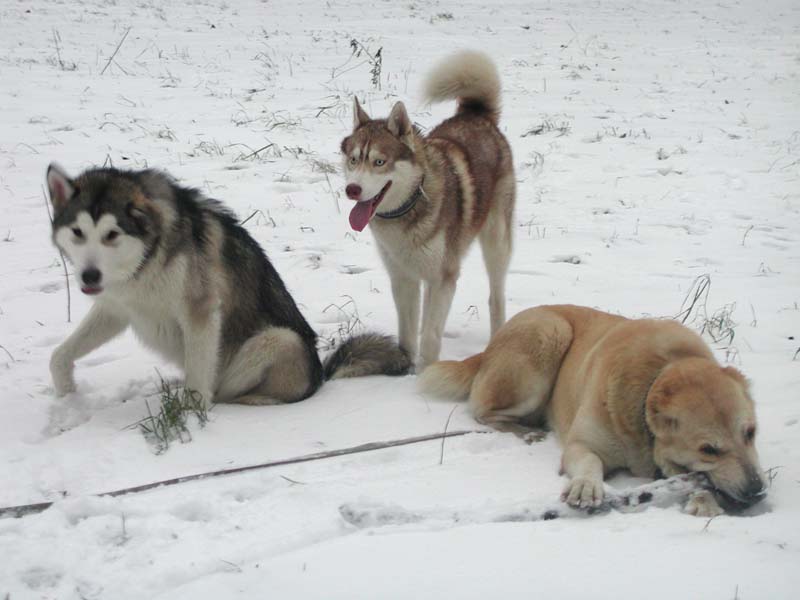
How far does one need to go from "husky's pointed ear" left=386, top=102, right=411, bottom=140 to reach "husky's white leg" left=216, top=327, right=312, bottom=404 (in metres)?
1.52

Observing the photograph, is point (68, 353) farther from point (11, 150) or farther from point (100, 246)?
point (11, 150)

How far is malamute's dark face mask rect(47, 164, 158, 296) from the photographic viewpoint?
3.79 m

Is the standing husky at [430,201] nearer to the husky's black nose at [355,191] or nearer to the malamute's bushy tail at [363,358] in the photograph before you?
the husky's black nose at [355,191]

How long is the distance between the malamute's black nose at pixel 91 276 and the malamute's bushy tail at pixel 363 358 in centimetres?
159

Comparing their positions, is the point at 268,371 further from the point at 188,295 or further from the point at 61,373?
the point at 61,373

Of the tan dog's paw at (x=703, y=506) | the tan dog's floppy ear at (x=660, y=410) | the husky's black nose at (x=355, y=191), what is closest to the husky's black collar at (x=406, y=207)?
the husky's black nose at (x=355, y=191)

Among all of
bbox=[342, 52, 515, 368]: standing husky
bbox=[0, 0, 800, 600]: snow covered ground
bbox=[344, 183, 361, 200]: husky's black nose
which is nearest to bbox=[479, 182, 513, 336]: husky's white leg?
bbox=[342, 52, 515, 368]: standing husky

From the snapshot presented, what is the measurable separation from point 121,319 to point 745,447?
325cm

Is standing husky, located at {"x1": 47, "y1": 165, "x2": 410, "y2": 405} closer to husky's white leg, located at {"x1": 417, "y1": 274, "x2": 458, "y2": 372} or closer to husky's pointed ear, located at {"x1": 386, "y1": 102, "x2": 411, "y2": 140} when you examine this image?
husky's white leg, located at {"x1": 417, "y1": 274, "x2": 458, "y2": 372}

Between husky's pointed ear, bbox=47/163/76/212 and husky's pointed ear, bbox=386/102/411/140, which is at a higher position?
husky's pointed ear, bbox=386/102/411/140

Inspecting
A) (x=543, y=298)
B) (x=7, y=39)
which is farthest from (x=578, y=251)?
(x=7, y=39)

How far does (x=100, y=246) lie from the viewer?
3801 mm

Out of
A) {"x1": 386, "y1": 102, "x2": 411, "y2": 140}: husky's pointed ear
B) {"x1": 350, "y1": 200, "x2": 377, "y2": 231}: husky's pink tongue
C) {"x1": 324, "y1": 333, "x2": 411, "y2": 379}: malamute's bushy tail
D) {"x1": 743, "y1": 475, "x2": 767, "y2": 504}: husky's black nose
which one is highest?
{"x1": 386, "y1": 102, "x2": 411, "y2": 140}: husky's pointed ear

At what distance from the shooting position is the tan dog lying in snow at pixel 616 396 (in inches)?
120
